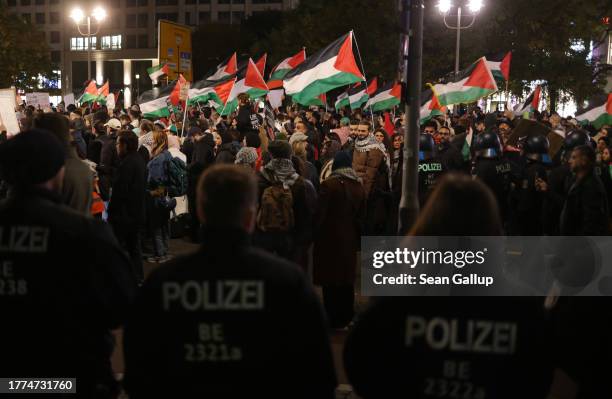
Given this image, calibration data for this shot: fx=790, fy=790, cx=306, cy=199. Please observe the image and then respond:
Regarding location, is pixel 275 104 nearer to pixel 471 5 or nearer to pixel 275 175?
pixel 471 5

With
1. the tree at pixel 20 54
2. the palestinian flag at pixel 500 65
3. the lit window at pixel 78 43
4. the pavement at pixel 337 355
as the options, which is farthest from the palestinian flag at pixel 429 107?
the lit window at pixel 78 43

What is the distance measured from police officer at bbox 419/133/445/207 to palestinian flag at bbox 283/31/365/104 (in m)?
2.60

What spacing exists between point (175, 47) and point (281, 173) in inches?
1304

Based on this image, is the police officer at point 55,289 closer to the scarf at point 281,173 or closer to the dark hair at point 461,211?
the dark hair at point 461,211

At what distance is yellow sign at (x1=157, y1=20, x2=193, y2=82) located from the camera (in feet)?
122

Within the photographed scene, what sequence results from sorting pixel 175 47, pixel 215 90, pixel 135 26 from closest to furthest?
pixel 215 90 → pixel 175 47 → pixel 135 26

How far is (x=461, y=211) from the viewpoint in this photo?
9.39 feet

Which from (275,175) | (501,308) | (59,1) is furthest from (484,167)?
(59,1)

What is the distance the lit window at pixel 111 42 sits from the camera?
11869 centimetres

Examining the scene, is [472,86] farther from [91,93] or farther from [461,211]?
[91,93]

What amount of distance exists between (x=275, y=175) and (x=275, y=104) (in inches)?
566

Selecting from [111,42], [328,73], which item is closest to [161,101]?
[328,73]

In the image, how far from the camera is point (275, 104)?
21234 millimetres

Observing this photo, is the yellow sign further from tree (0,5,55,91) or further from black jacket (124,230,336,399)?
black jacket (124,230,336,399)
